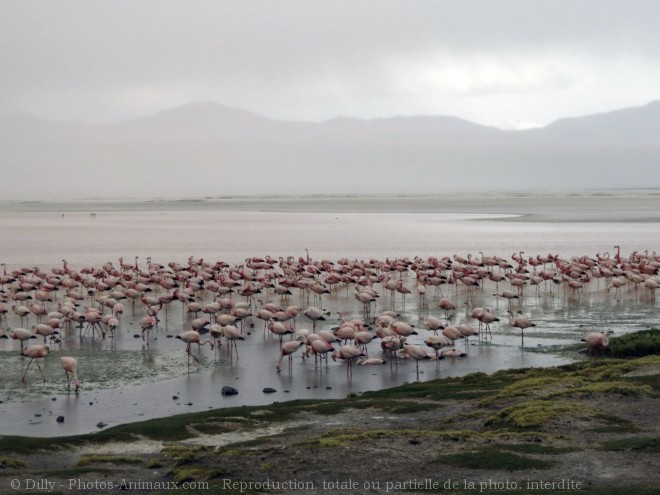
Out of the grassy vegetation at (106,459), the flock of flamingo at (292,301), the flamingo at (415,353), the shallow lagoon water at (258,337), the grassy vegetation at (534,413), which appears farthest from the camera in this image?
the flock of flamingo at (292,301)

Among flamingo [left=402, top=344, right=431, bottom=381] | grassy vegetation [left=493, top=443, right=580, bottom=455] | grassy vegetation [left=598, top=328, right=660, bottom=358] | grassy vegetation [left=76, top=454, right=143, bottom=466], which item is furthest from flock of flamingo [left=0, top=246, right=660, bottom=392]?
grassy vegetation [left=493, top=443, right=580, bottom=455]

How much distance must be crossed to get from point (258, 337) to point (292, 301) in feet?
19.0

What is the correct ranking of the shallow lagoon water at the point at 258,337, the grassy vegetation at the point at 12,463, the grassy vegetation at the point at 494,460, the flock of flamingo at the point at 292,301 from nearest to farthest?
the grassy vegetation at the point at 494,460
the grassy vegetation at the point at 12,463
the shallow lagoon water at the point at 258,337
the flock of flamingo at the point at 292,301

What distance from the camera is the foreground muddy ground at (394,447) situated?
931 cm

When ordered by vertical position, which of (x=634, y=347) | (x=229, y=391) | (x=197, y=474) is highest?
(x=634, y=347)

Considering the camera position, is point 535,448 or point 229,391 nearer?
point 535,448

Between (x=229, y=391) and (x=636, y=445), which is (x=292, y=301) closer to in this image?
(x=229, y=391)

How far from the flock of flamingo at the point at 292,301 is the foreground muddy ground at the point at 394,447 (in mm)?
3444

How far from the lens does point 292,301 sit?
2667 centimetres

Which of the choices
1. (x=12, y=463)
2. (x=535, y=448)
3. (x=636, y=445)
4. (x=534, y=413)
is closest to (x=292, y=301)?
(x=534, y=413)

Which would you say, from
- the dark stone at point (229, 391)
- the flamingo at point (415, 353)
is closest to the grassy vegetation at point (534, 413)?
the flamingo at point (415, 353)

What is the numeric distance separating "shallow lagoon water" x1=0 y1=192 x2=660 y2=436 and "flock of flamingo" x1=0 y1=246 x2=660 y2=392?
355 mm

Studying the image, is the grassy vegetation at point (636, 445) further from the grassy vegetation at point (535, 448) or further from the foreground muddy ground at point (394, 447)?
the grassy vegetation at point (535, 448)

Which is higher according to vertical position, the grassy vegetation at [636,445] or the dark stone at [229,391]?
the grassy vegetation at [636,445]
